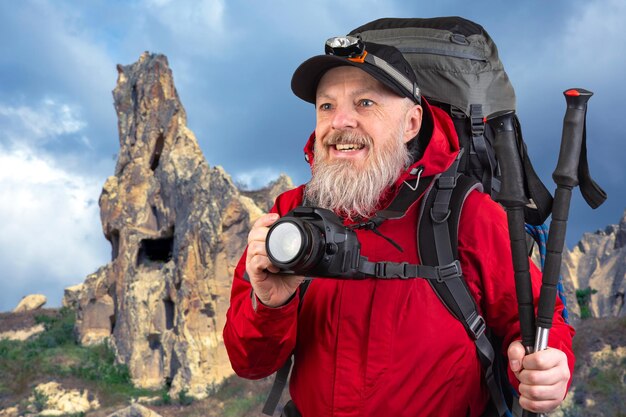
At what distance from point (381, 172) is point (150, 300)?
71.7 ft

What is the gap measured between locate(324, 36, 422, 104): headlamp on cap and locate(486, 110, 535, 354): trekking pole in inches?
20.0

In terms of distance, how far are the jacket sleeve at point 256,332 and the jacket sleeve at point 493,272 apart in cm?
69

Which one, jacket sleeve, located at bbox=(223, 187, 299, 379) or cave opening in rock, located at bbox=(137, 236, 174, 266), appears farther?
cave opening in rock, located at bbox=(137, 236, 174, 266)

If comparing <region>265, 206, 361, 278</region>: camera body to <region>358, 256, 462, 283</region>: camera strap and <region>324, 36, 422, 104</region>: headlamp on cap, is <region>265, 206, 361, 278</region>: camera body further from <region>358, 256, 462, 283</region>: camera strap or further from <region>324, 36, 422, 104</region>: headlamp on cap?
<region>324, 36, 422, 104</region>: headlamp on cap

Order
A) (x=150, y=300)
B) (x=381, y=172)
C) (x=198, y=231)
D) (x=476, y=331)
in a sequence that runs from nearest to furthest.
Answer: (x=476, y=331) → (x=381, y=172) → (x=198, y=231) → (x=150, y=300)

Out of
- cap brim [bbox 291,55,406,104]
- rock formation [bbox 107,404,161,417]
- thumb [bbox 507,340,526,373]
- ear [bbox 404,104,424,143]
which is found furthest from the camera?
rock formation [bbox 107,404,161,417]

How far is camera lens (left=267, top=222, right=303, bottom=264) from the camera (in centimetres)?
202

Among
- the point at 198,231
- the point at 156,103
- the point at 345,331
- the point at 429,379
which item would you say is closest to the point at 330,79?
the point at 345,331

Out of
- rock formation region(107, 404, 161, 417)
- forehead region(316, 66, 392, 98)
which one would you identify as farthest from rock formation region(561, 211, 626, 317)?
forehead region(316, 66, 392, 98)

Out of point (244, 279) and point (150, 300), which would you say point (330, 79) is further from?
point (150, 300)

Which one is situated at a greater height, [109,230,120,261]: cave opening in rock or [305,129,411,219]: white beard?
[109,230,120,261]: cave opening in rock

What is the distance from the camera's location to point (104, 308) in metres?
27.0

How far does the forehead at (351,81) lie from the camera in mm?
2539

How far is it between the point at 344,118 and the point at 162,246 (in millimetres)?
25385
